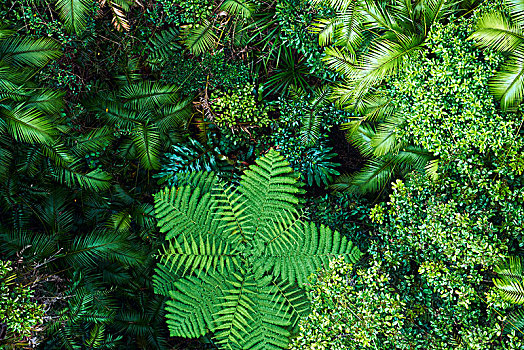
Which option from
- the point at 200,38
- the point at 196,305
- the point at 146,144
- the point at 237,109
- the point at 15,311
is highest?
the point at 200,38

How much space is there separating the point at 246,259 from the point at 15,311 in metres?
1.95

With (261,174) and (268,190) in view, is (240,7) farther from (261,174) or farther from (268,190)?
(268,190)

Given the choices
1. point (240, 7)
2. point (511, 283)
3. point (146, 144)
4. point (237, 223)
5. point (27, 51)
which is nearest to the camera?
point (511, 283)

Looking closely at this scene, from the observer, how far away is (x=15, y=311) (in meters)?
2.73

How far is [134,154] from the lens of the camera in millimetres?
4359

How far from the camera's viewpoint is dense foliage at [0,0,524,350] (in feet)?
9.42

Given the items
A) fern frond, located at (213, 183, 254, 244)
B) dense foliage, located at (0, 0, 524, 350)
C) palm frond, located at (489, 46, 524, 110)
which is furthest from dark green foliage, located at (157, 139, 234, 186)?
palm frond, located at (489, 46, 524, 110)

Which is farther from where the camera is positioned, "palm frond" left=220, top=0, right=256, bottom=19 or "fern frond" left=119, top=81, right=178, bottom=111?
"fern frond" left=119, top=81, right=178, bottom=111

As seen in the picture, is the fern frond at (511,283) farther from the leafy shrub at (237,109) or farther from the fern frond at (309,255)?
the leafy shrub at (237,109)

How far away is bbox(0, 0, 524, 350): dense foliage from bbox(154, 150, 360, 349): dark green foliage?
2cm

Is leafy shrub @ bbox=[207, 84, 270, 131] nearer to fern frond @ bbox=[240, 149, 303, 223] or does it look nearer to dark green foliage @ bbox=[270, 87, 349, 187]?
dark green foliage @ bbox=[270, 87, 349, 187]

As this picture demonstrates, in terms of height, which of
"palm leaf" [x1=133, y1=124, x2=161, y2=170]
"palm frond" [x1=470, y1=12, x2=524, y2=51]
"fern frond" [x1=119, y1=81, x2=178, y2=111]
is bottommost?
"palm leaf" [x1=133, y1=124, x2=161, y2=170]

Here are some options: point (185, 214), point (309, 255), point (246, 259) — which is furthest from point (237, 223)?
point (309, 255)

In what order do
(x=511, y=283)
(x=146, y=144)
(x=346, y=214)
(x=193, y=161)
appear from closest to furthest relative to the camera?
(x=511, y=283)
(x=146, y=144)
(x=346, y=214)
(x=193, y=161)
